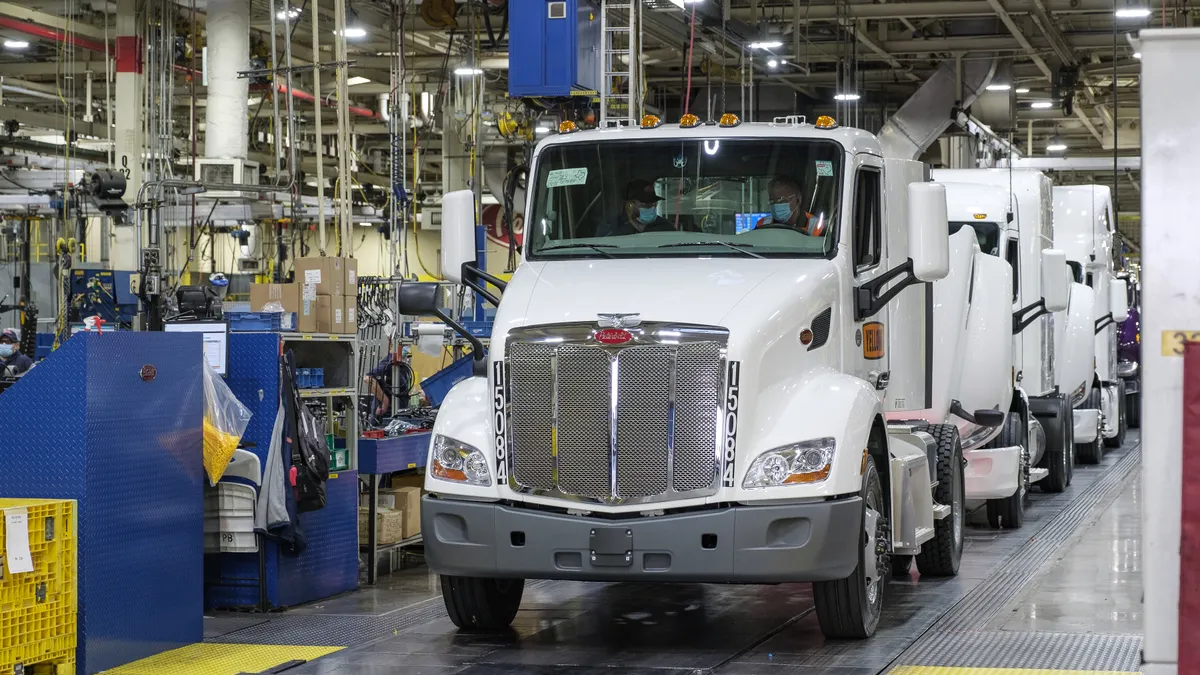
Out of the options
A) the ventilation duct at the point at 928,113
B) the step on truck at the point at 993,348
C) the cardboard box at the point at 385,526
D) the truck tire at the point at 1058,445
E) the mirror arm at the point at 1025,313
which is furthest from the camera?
the ventilation duct at the point at 928,113

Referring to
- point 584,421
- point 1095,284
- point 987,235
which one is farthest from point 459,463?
point 1095,284

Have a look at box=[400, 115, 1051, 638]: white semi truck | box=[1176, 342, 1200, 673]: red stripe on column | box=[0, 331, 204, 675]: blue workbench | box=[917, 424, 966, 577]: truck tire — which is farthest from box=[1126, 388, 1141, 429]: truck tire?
box=[1176, 342, 1200, 673]: red stripe on column

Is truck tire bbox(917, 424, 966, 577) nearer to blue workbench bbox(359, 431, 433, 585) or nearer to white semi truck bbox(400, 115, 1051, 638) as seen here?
white semi truck bbox(400, 115, 1051, 638)

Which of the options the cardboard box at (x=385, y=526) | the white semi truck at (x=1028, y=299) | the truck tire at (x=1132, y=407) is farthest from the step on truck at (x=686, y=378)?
the truck tire at (x=1132, y=407)

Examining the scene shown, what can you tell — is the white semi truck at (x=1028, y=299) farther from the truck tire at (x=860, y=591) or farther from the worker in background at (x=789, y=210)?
the worker in background at (x=789, y=210)

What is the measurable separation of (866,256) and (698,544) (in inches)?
87.7

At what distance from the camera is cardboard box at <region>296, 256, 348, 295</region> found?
33.0ft

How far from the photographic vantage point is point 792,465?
23.7 feet

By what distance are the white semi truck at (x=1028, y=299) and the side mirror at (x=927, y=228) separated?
4.61 m

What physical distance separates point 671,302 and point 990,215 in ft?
23.6

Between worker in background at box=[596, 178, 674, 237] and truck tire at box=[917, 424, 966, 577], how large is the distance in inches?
125

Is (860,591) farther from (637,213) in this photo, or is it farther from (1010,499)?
(1010,499)

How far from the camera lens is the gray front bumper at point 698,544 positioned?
714 cm

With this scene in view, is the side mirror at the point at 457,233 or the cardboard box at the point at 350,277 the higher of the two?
the side mirror at the point at 457,233
